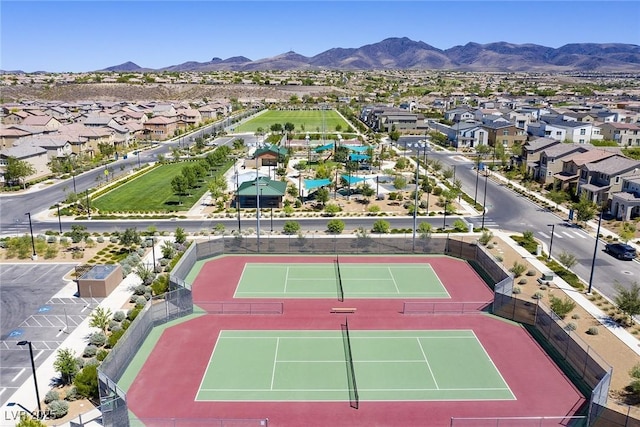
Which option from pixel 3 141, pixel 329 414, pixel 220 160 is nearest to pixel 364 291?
pixel 329 414

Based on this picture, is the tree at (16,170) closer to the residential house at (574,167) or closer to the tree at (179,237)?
A: the tree at (179,237)

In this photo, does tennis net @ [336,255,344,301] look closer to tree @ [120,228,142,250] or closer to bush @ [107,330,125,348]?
bush @ [107,330,125,348]

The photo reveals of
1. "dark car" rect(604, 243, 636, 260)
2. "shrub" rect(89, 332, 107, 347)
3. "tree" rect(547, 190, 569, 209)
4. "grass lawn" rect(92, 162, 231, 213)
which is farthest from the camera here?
"tree" rect(547, 190, 569, 209)

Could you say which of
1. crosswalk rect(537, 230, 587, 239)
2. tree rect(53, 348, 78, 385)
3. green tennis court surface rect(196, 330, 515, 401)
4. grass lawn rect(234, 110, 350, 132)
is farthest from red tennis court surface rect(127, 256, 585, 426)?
grass lawn rect(234, 110, 350, 132)

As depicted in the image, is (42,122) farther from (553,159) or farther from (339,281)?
(553,159)

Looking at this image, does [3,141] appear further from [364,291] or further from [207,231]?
[364,291]

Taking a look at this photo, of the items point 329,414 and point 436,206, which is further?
point 436,206

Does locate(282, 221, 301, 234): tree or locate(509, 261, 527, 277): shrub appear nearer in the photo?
locate(509, 261, 527, 277): shrub

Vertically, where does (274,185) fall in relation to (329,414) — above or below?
above
